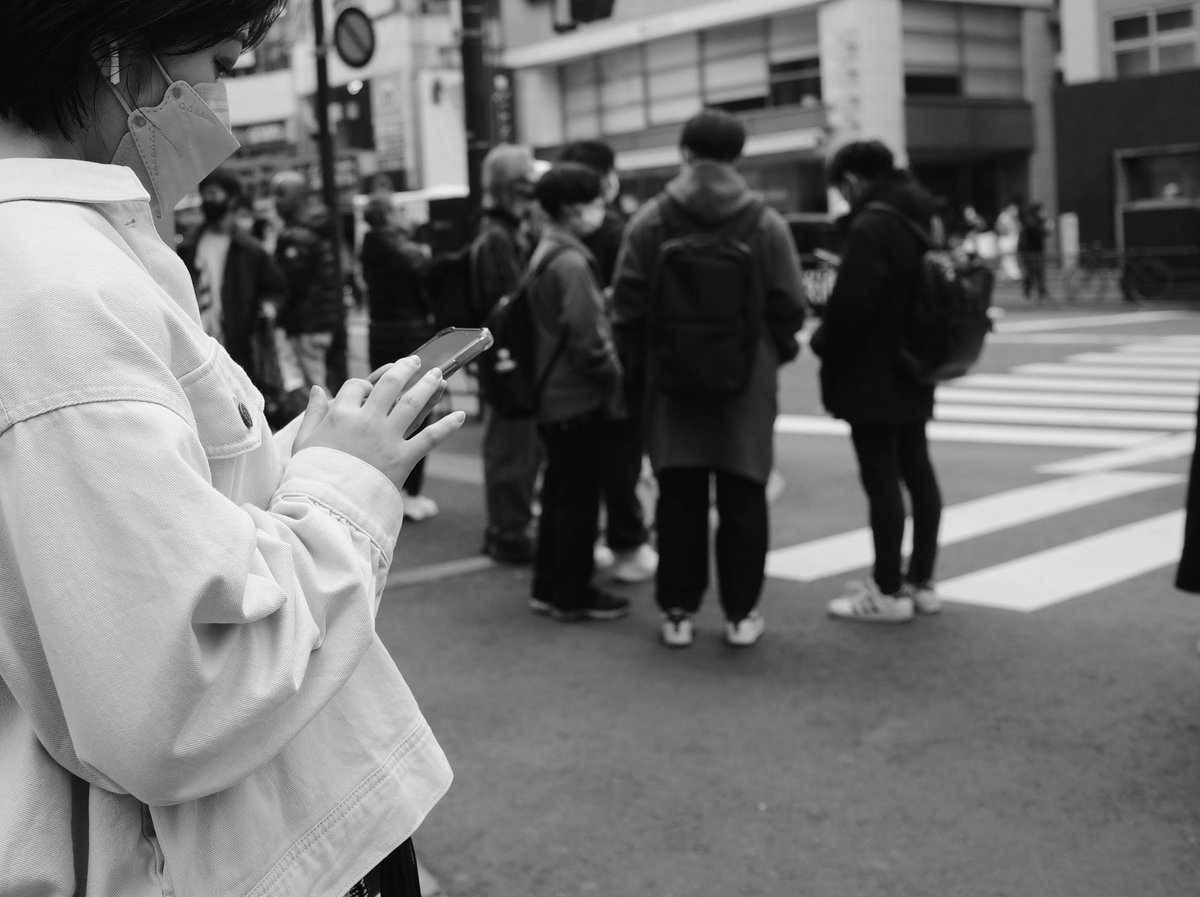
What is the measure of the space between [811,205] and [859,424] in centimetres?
3200

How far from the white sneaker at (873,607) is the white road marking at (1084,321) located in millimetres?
14556

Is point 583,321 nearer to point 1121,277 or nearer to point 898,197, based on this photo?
point 898,197

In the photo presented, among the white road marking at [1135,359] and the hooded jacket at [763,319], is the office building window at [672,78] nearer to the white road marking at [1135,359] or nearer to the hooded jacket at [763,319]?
the white road marking at [1135,359]

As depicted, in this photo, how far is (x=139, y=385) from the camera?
45.2 inches

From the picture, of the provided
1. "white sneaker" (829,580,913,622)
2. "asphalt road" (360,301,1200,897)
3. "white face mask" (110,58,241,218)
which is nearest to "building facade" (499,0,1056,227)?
"asphalt road" (360,301,1200,897)

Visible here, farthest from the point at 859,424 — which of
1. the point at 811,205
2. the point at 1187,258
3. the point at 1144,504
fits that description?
the point at 811,205

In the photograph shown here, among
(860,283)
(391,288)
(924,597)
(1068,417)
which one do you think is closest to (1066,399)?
(1068,417)

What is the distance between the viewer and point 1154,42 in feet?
94.1

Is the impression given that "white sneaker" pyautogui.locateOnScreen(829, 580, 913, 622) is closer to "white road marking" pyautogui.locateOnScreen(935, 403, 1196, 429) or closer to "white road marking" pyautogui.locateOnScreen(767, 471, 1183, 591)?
"white road marking" pyautogui.locateOnScreen(767, 471, 1183, 591)

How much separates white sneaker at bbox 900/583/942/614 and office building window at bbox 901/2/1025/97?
3240 cm

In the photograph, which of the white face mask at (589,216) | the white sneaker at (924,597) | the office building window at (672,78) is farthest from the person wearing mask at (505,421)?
the office building window at (672,78)

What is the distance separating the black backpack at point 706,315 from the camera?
5.10 metres

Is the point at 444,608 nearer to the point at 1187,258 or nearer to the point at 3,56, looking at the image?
the point at 3,56

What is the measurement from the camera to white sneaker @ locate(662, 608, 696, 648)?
17.6ft
